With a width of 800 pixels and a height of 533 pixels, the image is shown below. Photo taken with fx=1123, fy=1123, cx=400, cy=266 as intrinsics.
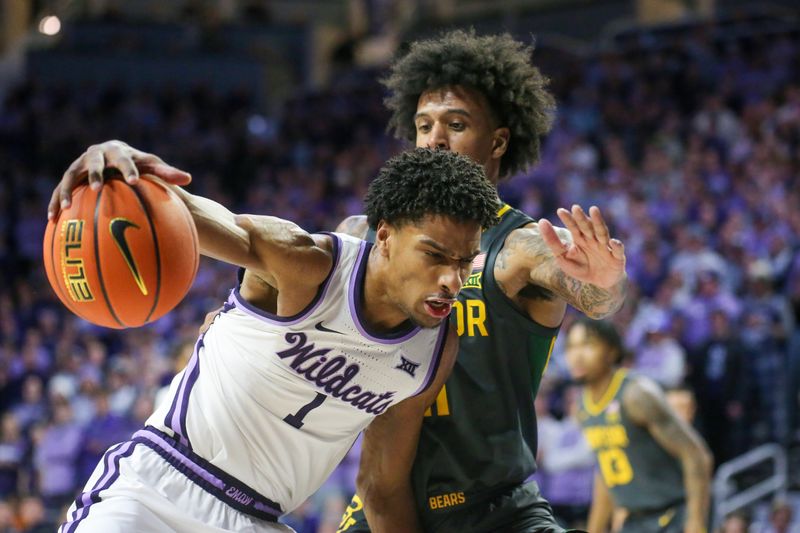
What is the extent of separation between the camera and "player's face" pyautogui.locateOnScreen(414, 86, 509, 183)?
3.77 metres

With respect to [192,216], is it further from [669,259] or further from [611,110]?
[611,110]

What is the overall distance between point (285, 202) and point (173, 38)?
762 centimetres

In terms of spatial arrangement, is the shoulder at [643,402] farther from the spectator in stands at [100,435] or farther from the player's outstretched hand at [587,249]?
the spectator in stands at [100,435]

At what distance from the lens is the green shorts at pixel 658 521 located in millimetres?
6152

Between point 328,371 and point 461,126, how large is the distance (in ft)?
3.54

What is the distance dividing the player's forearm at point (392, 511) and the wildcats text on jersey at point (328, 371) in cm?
39

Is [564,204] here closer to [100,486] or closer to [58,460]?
[58,460]

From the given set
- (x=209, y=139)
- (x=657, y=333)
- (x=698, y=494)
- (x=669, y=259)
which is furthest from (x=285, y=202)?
(x=698, y=494)

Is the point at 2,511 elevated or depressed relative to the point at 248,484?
depressed

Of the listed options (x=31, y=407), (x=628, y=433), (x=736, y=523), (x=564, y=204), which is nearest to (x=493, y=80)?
(x=628, y=433)

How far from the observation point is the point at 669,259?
33.8 feet

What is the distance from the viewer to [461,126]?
3.81m

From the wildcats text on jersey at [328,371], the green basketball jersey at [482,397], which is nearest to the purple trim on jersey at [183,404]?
the wildcats text on jersey at [328,371]

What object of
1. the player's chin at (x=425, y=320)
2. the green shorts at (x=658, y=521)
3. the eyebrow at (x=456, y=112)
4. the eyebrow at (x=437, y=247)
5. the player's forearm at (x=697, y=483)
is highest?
the eyebrow at (x=456, y=112)
